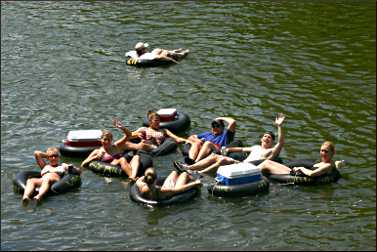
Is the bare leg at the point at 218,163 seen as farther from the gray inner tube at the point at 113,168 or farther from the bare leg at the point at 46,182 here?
the bare leg at the point at 46,182

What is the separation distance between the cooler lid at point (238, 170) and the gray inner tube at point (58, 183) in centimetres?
344

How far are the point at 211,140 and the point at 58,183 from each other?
4288 millimetres

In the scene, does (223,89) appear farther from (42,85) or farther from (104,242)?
(104,242)

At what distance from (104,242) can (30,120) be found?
8574mm

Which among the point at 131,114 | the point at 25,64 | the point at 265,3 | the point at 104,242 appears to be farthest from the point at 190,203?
the point at 265,3

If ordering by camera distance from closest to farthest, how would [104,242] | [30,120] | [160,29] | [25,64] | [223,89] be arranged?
[104,242], [30,120], [223,89], [25,64], [160,29]

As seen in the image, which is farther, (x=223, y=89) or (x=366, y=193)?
(x=223, y=89)

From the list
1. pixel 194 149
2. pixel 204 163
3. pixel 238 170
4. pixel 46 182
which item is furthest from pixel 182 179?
pixel 46 182

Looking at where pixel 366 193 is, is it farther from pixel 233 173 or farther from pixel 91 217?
pixel 91 217

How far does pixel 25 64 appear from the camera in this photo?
97.6 ft

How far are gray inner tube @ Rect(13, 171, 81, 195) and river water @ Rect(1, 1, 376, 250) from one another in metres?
0.19

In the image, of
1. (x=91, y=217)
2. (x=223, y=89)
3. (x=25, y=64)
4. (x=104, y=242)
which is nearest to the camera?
(x=104, y=242)

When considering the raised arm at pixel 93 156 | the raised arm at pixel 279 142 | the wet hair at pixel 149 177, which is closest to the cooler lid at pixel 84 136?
the raised arm at pixel 93 156

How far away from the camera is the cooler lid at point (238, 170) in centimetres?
1810
